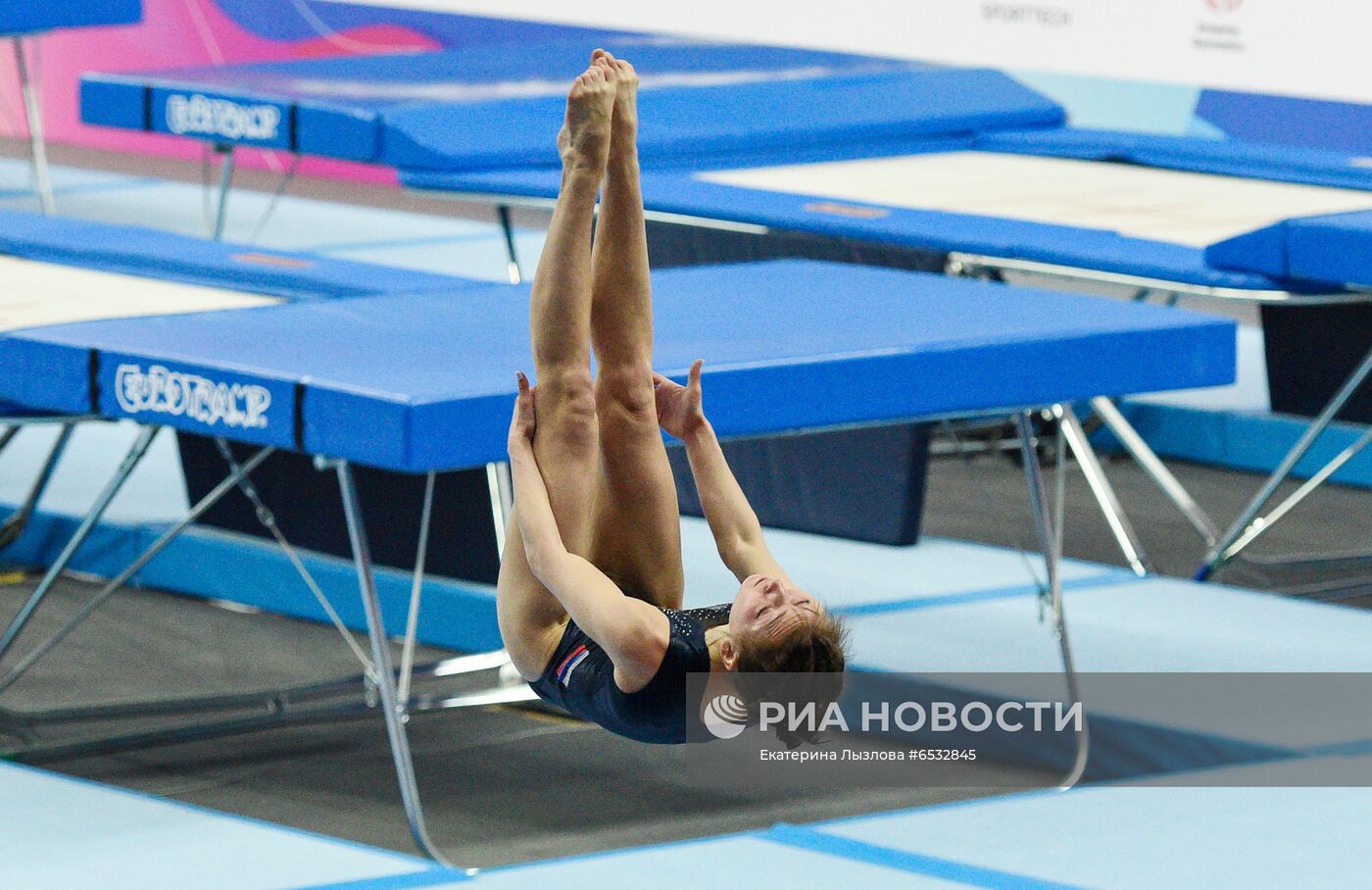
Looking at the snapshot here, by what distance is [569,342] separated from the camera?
3033 mm

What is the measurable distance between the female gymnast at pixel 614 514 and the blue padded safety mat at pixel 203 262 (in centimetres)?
184

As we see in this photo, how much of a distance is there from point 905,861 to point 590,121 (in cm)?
124

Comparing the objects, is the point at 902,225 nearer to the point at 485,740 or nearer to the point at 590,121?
→ the point at 485,740

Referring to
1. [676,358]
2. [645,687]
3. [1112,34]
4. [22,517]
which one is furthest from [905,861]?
[1112,34]

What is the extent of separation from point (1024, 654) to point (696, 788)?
3.00 ft

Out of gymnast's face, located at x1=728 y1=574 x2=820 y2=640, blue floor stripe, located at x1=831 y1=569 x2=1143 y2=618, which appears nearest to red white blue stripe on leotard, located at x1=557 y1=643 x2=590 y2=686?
gymnast's face, located at x1=728 y1=574 x2=820 y2=640

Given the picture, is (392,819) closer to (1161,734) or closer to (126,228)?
(1161,734)

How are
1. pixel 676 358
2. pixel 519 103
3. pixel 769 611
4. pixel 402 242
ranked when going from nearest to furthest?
1. pixel 769 611
2. pixel 676 358
3. pixel 519 103
4. pixel 402 242

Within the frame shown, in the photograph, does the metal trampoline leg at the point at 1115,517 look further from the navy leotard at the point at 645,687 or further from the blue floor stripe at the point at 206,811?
the navy leotard at the point at 645,687

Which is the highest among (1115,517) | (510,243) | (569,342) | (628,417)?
(569,342)

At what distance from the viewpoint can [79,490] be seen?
6066 mm

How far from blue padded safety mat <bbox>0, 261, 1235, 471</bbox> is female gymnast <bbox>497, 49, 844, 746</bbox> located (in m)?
0.47

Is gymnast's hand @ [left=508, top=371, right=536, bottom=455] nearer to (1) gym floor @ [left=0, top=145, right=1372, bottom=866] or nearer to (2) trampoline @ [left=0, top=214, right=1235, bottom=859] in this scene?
(2) trampoline @ [left=0, top=214, right=1235, bottom=859]

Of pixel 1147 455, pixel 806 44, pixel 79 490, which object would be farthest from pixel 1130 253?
pixel 806 44
